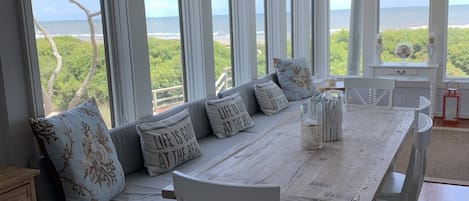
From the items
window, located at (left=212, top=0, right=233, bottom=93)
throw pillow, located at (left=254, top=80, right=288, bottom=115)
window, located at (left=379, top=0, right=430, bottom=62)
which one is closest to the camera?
window, located at (left=212, top=0, right=233, bottom=93)

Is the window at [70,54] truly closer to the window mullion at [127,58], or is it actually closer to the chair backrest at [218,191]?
the window mullion at [127,58]

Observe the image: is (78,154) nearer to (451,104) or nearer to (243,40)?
(243,40)

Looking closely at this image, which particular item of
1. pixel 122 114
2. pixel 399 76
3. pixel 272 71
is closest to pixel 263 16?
pixel 272 71

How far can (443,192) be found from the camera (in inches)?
139

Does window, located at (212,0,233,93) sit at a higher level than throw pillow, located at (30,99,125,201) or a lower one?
higher

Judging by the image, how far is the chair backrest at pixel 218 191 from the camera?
1.32 meters

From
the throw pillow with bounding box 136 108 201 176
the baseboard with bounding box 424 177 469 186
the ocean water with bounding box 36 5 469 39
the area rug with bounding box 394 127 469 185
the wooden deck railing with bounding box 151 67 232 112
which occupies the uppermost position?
the ocean water with bounding box 36 5 469 39

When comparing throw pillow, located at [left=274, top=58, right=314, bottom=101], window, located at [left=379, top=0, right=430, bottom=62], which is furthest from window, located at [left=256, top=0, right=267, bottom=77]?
window, located at [left=379, top=0, right=430, bottom=62]

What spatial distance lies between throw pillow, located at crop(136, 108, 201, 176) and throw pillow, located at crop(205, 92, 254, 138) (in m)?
0.69

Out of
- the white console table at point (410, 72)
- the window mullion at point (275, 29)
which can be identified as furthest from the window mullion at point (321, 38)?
the window mullion at point (275, 29)

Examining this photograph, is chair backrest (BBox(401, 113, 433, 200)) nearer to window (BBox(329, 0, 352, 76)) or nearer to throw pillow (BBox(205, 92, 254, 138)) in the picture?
throw pillow (BBox(205, 92, 254, 138))

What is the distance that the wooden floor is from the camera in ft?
11.2

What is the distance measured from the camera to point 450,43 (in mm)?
5996

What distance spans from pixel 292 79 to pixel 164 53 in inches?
75.1
